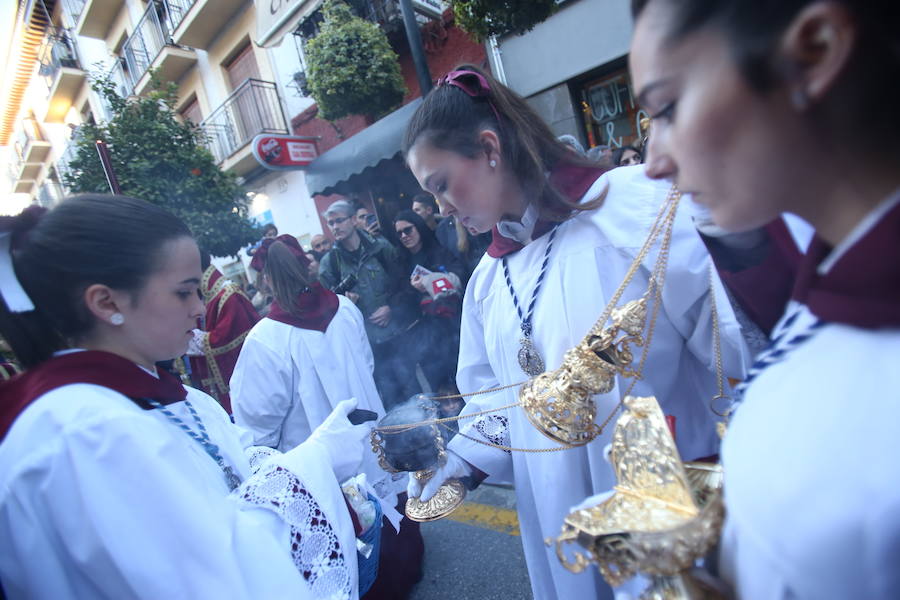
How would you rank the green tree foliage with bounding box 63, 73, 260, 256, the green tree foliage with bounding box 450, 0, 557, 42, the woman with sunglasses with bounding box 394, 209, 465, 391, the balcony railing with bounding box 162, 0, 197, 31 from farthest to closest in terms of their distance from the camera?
the balcony railing with bounding box 162, 0, 197, 31, the green tree foliage with bounding box 63, 73, 260, 256, the woman with sunglasses with bounding box 394, 209, 465, 391, the green tree foliage with bounding box 450, 0, 557, 42

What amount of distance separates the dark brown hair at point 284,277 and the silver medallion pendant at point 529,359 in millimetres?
2098

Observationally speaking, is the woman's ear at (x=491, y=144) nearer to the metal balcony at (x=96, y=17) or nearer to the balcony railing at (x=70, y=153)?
the balcony railing at (x=70, y=153)

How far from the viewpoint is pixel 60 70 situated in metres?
16.9

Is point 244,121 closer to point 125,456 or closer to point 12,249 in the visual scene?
point 12,249

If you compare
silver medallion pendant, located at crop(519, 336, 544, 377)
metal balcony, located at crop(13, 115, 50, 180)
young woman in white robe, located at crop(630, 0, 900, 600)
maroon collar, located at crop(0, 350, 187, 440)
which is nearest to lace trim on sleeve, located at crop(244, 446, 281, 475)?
maroon collar, located at crop(0, 350, 187, 440)

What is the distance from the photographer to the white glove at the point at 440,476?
162cm

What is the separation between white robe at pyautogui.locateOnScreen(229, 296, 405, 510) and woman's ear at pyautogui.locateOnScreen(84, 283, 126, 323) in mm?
1727

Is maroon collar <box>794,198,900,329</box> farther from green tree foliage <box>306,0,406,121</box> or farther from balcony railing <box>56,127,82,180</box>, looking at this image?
balcony railing <box>56,127,82,180</box>

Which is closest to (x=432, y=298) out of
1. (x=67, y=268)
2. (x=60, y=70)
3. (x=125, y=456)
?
(x=67, y=268)

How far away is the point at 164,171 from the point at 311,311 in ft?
18.0

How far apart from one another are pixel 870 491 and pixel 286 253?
3141mm

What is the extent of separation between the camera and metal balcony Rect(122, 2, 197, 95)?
1323cm

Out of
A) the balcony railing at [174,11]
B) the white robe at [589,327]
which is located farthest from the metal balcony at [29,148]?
the white robe at [589,327]

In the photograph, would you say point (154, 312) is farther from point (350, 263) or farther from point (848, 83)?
point (350, 263)
